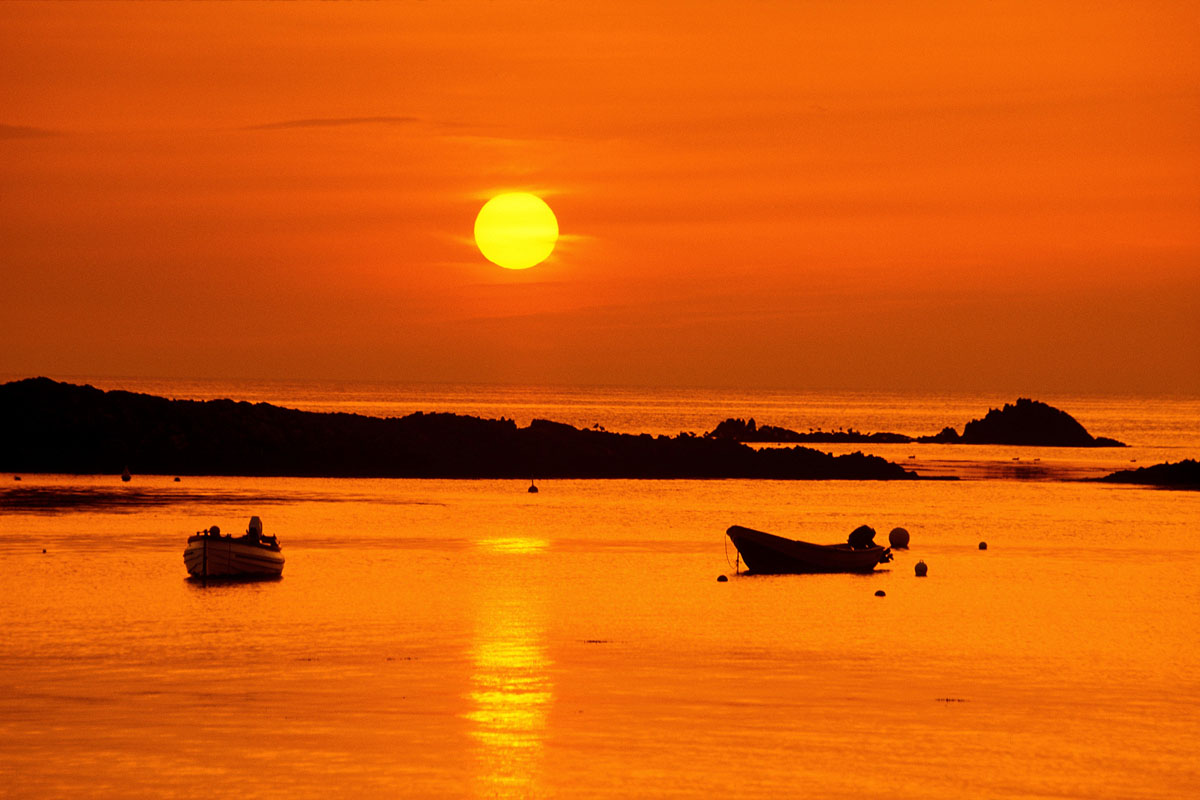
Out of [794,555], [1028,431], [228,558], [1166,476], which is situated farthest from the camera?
[1028,431]

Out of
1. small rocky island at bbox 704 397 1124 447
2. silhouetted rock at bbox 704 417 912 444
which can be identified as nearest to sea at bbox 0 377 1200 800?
silhouetted rock at bbox 704 417 912 444

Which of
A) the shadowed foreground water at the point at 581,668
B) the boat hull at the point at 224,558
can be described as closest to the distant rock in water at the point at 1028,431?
the shadowed foreground water at the point at 581,668

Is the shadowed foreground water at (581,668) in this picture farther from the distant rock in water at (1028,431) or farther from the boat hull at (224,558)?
the distant rock in water at (1028,431)

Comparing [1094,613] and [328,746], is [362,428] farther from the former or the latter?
[328,746]

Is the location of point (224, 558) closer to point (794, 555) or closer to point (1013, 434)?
point (794, 555)

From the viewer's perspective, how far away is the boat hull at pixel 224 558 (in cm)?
4784

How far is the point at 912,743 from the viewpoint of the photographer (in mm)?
24625

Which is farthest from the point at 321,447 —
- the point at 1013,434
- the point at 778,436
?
the point at 1013,434

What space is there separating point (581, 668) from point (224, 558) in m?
19.9

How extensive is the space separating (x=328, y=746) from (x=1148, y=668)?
1931cm

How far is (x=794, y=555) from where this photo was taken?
53906 millimetres

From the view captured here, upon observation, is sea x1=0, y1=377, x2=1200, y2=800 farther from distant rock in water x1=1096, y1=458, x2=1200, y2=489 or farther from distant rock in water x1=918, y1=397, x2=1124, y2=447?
distant rock in water x1=918, y1=397, x2=1124, y2=447

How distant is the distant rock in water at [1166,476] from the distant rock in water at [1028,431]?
189 ft

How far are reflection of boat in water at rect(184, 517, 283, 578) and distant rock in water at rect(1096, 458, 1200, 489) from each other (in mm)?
77290
